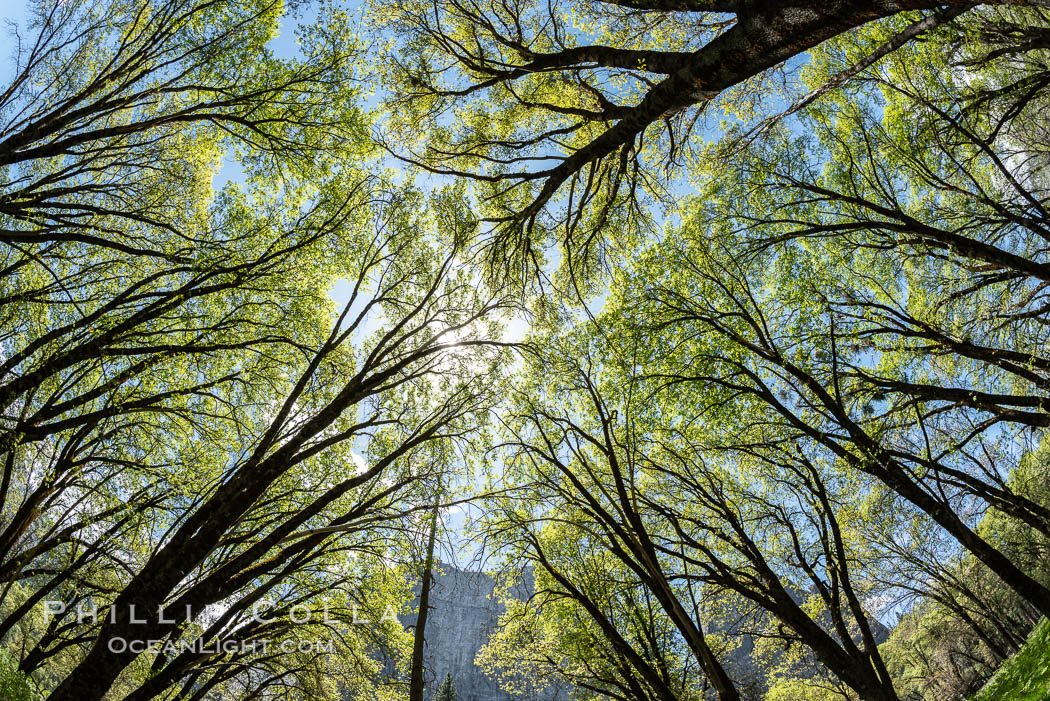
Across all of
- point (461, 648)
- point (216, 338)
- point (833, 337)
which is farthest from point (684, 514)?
point (461, 648)

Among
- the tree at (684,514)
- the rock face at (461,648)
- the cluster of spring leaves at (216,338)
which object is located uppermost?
the rock face at (461,648)

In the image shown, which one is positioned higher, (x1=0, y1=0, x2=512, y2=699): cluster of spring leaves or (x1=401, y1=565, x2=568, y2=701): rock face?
(x1=401, y1=565, x2=568, y2=701): rock face

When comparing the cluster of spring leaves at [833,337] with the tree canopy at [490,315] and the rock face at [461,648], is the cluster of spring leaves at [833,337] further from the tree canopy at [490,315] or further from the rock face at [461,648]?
the rock face at [461,648]

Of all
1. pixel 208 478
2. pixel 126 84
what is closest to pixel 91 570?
pixel 208 478

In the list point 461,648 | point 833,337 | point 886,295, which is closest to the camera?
point 833,337

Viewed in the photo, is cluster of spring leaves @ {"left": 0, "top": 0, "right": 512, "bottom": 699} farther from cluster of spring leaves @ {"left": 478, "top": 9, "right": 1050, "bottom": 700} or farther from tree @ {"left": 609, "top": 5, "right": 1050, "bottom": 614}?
tree @ {"left": 609, "top": 5, "right": 1050, "bottom": 614}

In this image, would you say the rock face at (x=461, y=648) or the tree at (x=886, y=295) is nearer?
the tree at (x=886, y=295)

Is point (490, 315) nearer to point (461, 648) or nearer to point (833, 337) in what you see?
point (833, 337)

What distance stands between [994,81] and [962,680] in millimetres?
26882

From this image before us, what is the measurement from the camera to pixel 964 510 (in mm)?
10844

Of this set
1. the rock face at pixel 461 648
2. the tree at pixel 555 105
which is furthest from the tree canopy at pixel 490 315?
the rock face at pixel 461 648

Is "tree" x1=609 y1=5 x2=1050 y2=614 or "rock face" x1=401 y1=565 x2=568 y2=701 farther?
"rock face" x1=401 y1=565 x2=568 y2=701

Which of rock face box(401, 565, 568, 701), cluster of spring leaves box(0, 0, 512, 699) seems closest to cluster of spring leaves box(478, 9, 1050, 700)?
cluster of spring leaves box(0, 0, 512, 699)

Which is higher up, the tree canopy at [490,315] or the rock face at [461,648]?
the rock face at [461,648]
